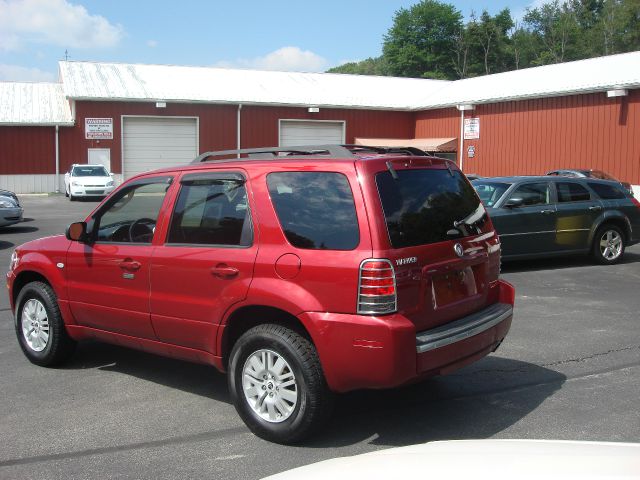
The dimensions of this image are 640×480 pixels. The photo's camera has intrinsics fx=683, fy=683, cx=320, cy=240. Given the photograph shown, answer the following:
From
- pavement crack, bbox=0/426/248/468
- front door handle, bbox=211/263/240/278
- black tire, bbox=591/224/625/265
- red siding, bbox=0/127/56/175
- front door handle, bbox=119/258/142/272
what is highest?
red siding, bbox=0/127/56/175

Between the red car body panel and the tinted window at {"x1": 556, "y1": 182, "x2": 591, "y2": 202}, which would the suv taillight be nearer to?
the red car body panel

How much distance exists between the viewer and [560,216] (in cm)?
1167

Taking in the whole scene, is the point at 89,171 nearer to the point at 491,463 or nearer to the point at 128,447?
the point at 128,447

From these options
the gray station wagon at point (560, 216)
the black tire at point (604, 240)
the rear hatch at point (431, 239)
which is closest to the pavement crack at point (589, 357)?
the rear hatch at point (431, 239)

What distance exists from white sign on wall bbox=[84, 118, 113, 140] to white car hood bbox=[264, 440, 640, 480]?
3394cm

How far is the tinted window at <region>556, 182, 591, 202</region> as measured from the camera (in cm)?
1191

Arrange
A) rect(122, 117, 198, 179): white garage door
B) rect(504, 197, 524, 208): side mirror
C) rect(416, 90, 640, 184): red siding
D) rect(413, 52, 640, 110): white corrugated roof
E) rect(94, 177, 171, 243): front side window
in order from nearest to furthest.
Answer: rect(94, 177, 171, 243): front side window, rect(504, 197, 524, 208): side mirror, rect(416, 90, 640, 184): red siding, rect(413, 52, 640, 110): white corrugated roof, rect(122, 117, 198, 179): white garage door

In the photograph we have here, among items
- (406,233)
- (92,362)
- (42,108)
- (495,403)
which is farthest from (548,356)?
(42,108)

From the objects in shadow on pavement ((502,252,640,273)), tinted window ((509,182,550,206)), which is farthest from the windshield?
tinted window ((509,182,550,206))

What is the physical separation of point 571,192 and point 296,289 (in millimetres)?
9069

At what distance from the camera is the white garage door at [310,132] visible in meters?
36.9

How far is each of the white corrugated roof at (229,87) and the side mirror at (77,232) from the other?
98.1 feet

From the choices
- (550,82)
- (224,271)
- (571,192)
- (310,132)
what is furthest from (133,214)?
(310,132)

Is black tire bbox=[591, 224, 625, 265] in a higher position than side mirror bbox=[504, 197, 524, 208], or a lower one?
lower
